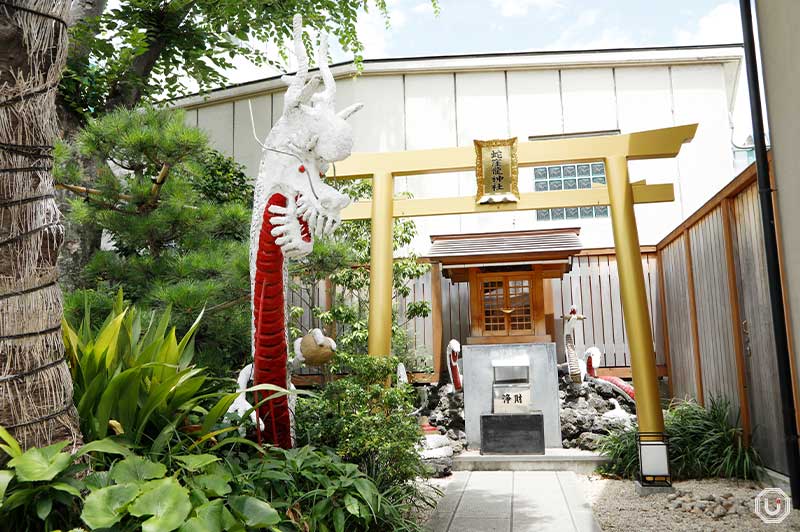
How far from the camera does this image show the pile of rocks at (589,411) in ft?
24.8

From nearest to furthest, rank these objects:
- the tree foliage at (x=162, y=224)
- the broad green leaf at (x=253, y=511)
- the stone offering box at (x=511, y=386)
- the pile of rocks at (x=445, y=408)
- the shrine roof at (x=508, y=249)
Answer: the broad green leaf at (x=253, y=511), the tree foliage at (x=162, y=224), the stone offering box at (x=511, y=386), the shrine roof at (x=508, y=249), the pile of rocks at (x=445, y=408)

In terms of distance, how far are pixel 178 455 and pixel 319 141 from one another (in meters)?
1.90

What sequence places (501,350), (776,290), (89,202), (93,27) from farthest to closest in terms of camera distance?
(501,350)
(93,27)
(89,202)
(776,290)

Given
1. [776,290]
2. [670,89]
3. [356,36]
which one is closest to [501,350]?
[776,290]

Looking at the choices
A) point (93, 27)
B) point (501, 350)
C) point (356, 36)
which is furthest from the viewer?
point (356, 36)

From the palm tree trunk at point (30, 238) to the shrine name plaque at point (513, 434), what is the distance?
5187 mm

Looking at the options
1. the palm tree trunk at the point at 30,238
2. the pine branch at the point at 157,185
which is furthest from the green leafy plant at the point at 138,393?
the pine branch at the point at 157,185

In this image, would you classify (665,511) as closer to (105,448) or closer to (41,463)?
(105,448)

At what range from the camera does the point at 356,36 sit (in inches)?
344

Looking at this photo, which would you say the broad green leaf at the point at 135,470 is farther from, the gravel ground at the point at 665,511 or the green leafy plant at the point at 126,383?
the gravel ground at the point at 665,511

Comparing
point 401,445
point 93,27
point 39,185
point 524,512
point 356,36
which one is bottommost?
point 524,512

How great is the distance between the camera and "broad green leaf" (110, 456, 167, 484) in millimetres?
2537

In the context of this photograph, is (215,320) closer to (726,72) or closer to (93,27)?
(93,27)

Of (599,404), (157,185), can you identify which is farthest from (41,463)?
(599,404)
